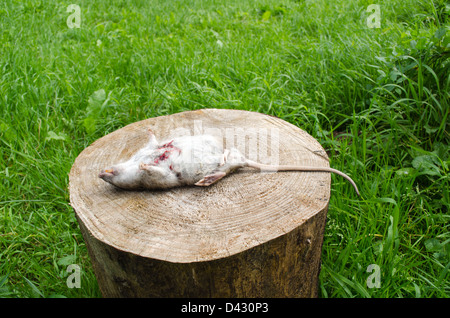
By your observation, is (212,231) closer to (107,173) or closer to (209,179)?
(209,179)

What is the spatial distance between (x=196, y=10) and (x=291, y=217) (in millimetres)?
4725

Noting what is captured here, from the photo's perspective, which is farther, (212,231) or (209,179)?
(209,179)

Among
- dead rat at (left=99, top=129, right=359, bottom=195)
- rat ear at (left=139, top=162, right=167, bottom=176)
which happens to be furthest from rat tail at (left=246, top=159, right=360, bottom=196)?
rat ear at (left=139, top=162, right=167, bottom=176)

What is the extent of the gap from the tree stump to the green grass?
52cm

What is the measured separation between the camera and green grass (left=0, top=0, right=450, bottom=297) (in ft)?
7.30

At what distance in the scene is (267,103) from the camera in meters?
3.21

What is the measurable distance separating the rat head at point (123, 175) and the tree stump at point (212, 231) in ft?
0.19

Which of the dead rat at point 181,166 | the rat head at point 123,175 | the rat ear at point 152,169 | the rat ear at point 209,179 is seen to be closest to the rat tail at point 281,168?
the dead rat at point 181,166

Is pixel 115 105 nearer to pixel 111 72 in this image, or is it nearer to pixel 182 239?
pixel 111 72

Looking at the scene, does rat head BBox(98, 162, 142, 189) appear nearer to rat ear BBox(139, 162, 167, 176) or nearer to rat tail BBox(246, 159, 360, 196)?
rat ear BBox(139, 162, 167, 176)

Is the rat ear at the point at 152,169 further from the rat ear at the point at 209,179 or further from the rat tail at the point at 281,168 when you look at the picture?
the rat tail at the point at 281,168

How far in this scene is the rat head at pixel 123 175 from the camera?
1.72m

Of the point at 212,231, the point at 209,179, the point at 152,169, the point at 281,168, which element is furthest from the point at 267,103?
the point at 212,231

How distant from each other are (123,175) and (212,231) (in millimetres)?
489
